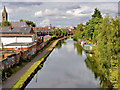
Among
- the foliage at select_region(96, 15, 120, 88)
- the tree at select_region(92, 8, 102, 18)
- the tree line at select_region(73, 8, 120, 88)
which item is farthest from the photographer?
the tree at select_region(92, 8, 102, 18)

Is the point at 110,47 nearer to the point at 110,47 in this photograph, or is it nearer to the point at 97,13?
the point at 110,47

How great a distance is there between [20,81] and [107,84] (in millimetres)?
9259

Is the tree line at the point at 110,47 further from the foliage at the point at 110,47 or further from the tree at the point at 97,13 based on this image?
the tree at the point at 97,13

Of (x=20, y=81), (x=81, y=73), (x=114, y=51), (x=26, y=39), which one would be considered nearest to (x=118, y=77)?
(x=114, y=51)

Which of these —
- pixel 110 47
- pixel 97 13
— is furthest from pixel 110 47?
pixel 97 13

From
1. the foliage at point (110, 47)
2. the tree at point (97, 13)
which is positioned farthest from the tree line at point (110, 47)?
the tree at point (97, 13)

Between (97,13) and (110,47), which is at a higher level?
(97,13)

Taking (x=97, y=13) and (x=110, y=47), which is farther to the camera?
(x=97, y=13)

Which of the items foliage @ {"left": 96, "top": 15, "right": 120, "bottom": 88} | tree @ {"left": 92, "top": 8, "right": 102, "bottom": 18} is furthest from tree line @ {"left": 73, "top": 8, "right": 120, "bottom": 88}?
tree @ {"left": 92, "top": 8, "right": 102, "bottom": 18}

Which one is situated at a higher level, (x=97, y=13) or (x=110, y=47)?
(x=97, y=13)

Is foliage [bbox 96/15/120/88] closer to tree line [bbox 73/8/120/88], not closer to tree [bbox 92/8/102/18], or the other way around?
tree line [bbox 73/8/120/88]

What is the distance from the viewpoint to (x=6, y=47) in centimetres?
2366

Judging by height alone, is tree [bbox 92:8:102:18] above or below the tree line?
above

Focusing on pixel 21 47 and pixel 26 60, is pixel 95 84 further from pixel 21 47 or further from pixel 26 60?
pixel 21 47
